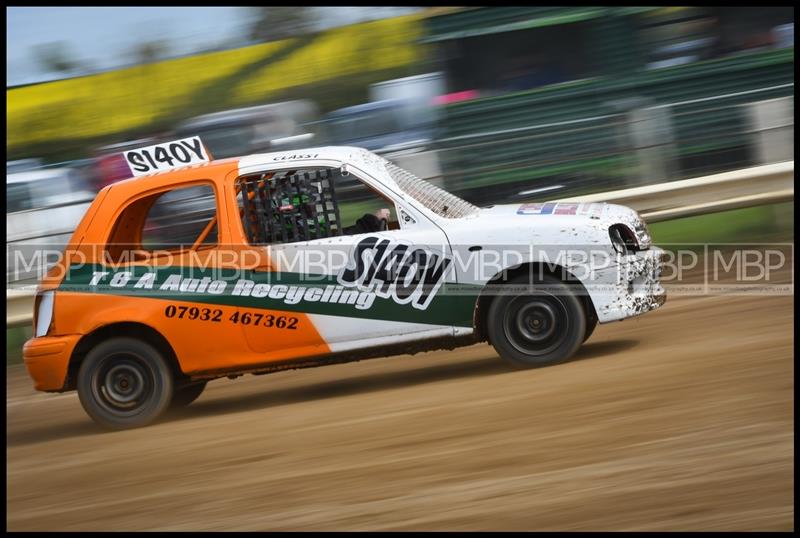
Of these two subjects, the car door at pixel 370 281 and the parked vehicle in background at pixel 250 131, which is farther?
the parked vehicle in background at pixel 250 131

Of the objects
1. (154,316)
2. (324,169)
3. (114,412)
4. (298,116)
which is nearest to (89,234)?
(154,316)

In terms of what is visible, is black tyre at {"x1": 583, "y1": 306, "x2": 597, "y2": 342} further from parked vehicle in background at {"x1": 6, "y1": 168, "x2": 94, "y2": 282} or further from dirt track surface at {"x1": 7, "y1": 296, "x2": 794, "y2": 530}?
parked vehicle in background at {"x1": 6, "y1": 168, "x2": 94, "y2": 282}

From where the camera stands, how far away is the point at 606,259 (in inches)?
279

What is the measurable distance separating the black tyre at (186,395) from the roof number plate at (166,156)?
6.02ft

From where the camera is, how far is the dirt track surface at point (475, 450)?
4836mm

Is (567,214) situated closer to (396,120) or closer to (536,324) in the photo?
(536,324)

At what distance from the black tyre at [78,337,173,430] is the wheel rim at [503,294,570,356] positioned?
8.33ft

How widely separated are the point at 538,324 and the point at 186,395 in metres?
3.06

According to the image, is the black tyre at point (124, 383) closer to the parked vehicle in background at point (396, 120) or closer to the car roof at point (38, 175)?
the parked vehicle in background at point (396, 120)

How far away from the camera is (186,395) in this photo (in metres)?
8.47

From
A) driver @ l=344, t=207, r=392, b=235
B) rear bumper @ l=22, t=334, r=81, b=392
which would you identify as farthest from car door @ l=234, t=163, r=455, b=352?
rear bumper @ l=22, t=334, r=81, b=392

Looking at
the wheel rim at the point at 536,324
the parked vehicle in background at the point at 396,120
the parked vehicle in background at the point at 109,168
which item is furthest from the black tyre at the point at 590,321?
the parked vehicle in background at the point at 109,168

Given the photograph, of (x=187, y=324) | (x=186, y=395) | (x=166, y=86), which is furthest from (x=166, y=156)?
(x=166, y=86)

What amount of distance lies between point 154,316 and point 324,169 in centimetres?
161
